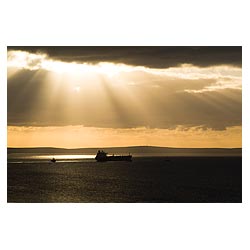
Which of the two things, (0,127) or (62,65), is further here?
(62,65)

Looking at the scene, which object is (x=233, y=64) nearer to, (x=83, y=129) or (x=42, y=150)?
(x=83, y=129)

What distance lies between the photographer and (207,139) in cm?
911

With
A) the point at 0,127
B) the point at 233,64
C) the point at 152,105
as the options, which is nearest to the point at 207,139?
the point at 152,105

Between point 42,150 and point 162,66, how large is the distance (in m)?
2.50

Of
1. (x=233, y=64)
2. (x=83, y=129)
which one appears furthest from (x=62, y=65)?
(x=233, y=64)

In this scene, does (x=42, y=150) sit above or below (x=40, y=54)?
below
